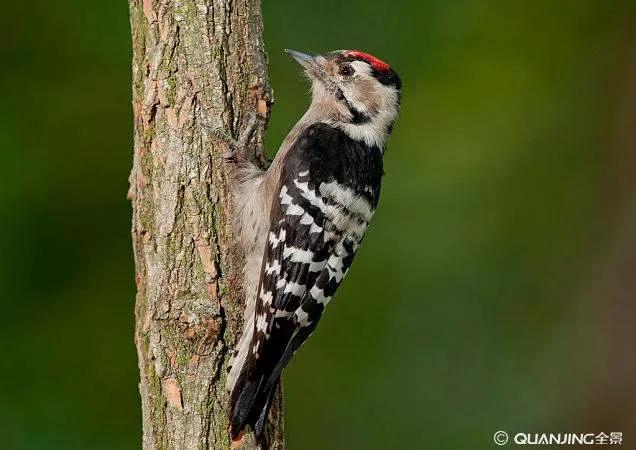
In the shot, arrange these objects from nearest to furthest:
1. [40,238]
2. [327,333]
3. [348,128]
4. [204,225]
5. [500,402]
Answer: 1. [204,225]
2. [348,128]
3. [40,238]
4. [327,333]
5. [500,402]

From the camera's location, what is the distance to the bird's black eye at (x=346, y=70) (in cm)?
430

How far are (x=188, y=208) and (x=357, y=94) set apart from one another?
50.8 inches

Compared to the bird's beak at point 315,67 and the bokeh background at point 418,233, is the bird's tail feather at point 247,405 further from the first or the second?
the bokeh background at point 418,233

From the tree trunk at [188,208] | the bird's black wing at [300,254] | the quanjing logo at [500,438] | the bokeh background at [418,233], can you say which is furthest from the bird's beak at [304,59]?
the quanjing logo at [500,438]

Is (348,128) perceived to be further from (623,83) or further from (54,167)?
(623,83)

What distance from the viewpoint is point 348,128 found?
421 centimetres

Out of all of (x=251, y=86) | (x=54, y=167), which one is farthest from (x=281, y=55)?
(x=251, y=86)

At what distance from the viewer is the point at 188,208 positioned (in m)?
3.38

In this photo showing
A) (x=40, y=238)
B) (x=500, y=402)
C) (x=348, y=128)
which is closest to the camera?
(x=348, y=128)

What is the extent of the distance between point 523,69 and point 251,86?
3.38 metres

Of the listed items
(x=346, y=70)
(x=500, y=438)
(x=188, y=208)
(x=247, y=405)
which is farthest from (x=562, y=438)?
(x=188, y=208)

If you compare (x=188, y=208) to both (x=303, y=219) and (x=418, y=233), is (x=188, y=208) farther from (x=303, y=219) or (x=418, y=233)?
(x=418, y=233)

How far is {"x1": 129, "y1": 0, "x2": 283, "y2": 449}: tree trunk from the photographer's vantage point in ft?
10.9

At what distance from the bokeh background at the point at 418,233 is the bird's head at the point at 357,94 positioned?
5.14ft
